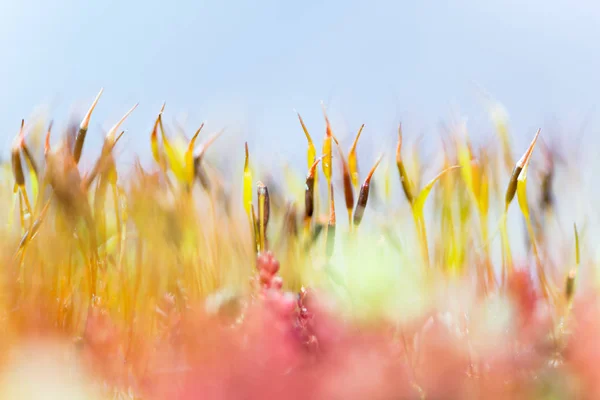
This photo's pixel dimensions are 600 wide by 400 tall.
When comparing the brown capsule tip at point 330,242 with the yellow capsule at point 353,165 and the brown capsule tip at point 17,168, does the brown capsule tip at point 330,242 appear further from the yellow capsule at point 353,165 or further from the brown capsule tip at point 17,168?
the brown capsule tip at point 17,168

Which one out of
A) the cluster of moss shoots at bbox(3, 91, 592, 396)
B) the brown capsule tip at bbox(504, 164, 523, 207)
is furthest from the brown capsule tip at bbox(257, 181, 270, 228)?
the brown capsule tip at bbox(504, 164, 523, 207)

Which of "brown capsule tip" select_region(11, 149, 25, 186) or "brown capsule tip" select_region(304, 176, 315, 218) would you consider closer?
"brown capsule tip" select_region(304, 176, 315, 218)

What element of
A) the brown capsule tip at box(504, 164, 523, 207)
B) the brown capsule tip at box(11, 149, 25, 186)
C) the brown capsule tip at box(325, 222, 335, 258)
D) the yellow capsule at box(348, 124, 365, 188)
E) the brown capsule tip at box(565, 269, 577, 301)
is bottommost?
the brown capsule tip at box(565, 269, 577, 301)

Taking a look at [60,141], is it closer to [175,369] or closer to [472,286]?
[175,369]

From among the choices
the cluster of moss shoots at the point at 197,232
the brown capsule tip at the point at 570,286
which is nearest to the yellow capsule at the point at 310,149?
the cluster of moss shoots at the point at 197,232

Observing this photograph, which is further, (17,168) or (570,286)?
(17,168)

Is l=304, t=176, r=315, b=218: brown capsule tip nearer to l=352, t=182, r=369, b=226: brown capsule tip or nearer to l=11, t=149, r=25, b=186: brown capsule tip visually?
l=352, t=182, r=369, b=226: brown capsule tip

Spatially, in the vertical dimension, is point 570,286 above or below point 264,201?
below

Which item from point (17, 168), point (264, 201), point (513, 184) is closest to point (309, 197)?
point (264, 201)

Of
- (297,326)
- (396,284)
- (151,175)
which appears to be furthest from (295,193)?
(297,326)

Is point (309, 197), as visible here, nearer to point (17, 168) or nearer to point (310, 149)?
point (310, 149)

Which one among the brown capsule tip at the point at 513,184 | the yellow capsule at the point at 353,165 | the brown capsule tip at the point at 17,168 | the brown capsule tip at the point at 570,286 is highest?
the brown capsule tip at the point at 17,168
